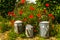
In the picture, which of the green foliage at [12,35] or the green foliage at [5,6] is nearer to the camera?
the green foliage at [12,35]

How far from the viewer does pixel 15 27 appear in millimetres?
8141

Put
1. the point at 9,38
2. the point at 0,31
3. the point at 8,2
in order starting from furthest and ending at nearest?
the point at 8,2 → the point at 0,31 → the point at 9,38

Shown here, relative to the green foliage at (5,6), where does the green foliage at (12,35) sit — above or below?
below

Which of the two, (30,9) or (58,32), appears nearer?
(58,32)

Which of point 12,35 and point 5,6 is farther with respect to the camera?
point 5,6

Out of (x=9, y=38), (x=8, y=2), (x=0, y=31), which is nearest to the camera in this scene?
(x=9, y=38)

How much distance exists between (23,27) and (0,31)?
0.93 metres

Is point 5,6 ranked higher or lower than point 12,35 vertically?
higher

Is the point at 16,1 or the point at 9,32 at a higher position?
the point at 16,1

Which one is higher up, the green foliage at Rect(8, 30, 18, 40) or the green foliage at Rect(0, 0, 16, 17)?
the green foliage at Rect(0, 0, 16, 17)

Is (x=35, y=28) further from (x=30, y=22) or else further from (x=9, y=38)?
(x=9, y=38)

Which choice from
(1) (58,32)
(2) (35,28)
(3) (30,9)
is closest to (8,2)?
(3) (30,9)

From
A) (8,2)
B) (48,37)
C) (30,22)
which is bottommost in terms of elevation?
(48,37)

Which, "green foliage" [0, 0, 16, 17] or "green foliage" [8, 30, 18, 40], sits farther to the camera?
"green foliage" [0, 0, 16, 17]
